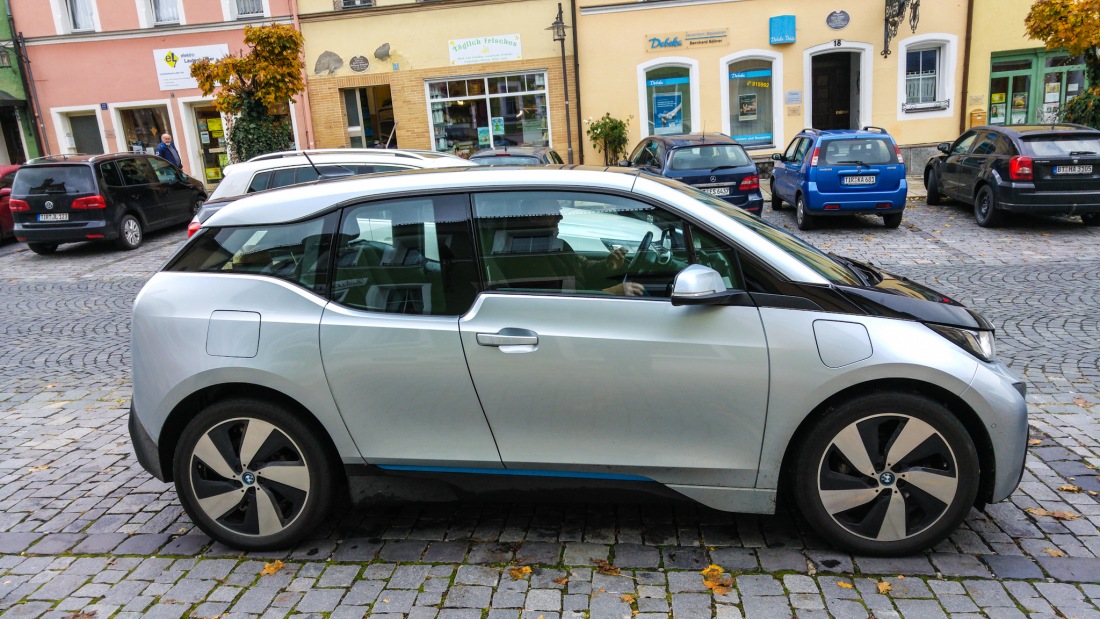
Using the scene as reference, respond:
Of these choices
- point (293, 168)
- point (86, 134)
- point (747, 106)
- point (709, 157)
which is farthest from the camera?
point (86, 134)

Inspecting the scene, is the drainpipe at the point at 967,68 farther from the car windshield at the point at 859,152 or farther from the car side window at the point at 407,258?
the car side window at the point at 407,258

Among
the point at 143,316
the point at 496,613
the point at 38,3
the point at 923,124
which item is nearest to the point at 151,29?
the point at 38,3

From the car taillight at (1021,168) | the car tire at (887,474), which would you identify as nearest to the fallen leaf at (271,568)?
the car tire at (887,474)

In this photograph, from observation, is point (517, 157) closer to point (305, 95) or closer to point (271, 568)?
point (305, 95)

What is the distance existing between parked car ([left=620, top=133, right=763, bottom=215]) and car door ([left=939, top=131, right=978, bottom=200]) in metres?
3.61

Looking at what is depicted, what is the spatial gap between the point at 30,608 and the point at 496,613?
2.02 metres

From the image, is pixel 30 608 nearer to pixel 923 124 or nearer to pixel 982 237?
pixel 982 237

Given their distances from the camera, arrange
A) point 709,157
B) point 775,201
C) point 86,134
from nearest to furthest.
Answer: point 709,157 → point 775,201 → point 86,134

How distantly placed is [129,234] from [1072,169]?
51.6 ft

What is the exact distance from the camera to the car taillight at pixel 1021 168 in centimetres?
1254

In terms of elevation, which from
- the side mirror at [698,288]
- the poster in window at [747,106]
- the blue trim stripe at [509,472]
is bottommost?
the blue trim stripe at [509,472]

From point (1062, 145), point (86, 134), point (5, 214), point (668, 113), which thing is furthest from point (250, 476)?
point (86, 134)

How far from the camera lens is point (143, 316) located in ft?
12.9

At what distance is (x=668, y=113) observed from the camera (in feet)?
70.4
